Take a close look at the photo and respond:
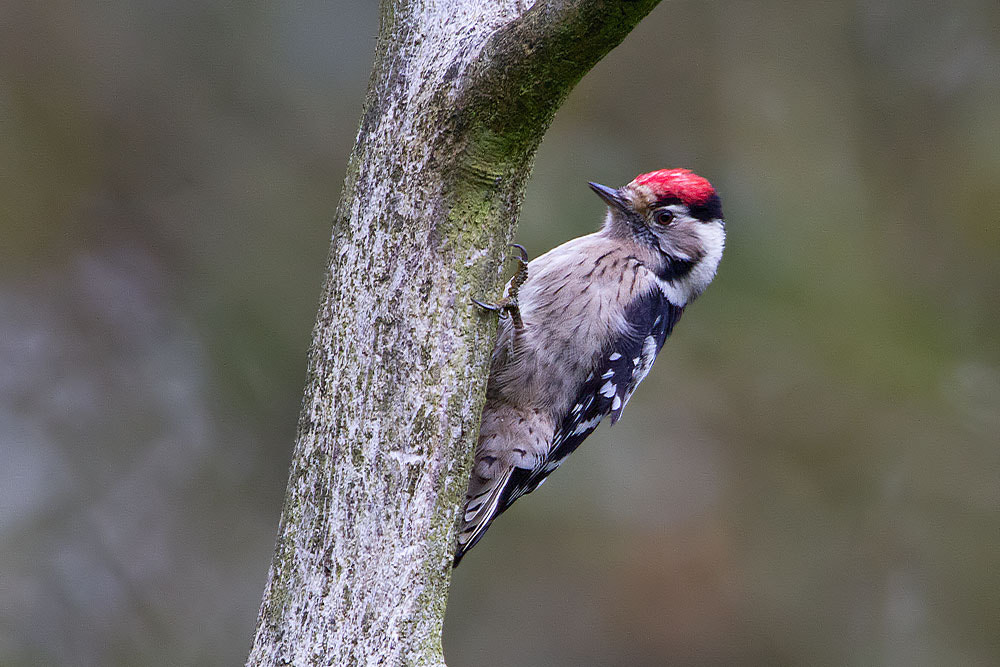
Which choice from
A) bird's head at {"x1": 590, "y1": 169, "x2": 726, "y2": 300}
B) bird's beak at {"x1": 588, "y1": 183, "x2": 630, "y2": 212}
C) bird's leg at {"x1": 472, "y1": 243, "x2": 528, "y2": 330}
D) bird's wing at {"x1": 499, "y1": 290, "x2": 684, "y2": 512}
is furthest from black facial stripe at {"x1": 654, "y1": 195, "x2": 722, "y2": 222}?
bird's leg at {"x1": 472, "y1": 243, "x2": 528, "y2": 330}

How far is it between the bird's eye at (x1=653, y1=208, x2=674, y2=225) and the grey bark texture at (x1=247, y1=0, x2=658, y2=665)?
154cm

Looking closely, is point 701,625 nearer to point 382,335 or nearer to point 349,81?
point 349,81

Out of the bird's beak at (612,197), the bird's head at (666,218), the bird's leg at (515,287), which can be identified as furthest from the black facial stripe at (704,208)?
the bird's leg at (515,287)

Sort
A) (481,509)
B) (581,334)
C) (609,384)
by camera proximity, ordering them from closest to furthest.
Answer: (481,509) → (581,334) → (609,384)

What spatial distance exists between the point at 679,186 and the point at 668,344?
2.58 meters

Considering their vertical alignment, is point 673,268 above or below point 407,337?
below

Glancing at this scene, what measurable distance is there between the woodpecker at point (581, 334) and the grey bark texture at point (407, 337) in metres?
0.93

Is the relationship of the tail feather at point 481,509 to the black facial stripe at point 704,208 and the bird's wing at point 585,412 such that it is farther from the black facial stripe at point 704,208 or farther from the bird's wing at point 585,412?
the black facial stripe at point 704,208

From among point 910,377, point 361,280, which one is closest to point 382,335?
point 361,280

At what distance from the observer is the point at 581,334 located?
342 cm

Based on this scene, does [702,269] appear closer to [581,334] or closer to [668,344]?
[581,334]

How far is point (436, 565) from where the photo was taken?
2.22 m

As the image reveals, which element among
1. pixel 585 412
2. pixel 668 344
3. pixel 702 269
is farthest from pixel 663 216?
pixel 668 344

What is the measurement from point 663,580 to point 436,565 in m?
4.22
